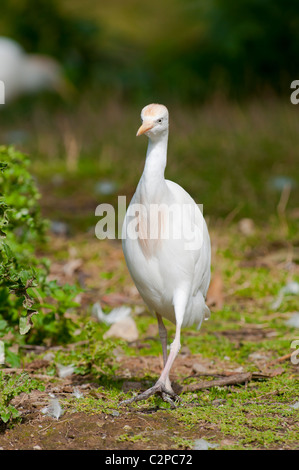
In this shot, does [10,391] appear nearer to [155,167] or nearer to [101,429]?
[101,429]

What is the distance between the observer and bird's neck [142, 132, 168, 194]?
3.44 m

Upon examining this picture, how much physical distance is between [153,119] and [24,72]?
7.87m

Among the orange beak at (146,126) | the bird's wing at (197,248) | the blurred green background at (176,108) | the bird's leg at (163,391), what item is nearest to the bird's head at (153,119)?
the orange beak at (146,126)

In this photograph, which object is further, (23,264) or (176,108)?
(176,108)

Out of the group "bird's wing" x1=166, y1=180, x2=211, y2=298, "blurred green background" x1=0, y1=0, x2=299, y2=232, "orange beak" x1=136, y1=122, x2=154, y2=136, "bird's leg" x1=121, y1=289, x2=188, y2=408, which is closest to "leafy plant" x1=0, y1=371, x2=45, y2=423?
"bird's leg" x1=121, y1=289, x2=188, y2=408

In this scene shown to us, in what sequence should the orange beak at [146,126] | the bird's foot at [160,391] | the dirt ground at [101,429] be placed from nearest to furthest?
the dirt ground at [101,429] < the orange beak at [146,126] < the bird's foot at [160,391]

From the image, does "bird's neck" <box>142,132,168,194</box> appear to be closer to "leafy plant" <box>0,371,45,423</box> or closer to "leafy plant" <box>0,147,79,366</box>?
"leafy plant" <box>0,147,79,366</box>

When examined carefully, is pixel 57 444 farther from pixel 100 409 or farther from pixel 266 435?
pixel 266 435

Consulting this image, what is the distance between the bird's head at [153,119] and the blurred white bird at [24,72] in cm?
735

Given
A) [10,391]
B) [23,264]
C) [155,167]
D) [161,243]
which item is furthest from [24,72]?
[10,391]

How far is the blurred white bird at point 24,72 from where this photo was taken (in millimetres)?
10281

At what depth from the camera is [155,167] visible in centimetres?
345

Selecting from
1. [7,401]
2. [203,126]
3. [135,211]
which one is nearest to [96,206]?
[203,126]

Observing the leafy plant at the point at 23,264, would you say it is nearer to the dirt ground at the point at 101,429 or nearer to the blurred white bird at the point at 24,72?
the dirt ground at the point at 101,429
